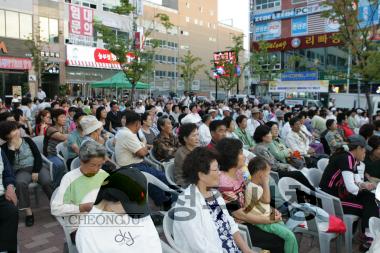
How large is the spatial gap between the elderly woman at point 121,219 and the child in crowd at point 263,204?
1507mm

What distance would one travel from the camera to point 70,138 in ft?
16.5

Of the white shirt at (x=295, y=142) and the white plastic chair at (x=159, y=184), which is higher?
the white shirt at (x=295, y=142)

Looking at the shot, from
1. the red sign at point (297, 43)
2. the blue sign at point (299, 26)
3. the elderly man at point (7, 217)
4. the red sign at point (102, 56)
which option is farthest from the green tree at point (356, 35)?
the red sign at point (102, 56)

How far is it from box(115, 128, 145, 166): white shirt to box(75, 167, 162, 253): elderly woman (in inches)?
105

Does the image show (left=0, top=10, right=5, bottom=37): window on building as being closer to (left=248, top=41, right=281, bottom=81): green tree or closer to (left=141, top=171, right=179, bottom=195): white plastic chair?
(left=248, top=41, right=281, bottom=81): green tree

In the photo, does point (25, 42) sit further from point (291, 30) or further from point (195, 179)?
point (195, 179)

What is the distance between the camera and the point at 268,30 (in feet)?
109

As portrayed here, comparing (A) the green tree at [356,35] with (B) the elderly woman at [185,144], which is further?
(A) the green tree at [356,35]

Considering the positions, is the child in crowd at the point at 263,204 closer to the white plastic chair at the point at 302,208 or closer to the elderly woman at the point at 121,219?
the white plastic chair at the point at 302,208

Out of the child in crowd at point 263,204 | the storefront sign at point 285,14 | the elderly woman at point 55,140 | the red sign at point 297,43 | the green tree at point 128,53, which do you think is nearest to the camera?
the child in crowd at point 263,204

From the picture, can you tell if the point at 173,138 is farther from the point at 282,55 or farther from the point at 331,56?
the point at 331,56

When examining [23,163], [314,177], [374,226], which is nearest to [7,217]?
[23,163]

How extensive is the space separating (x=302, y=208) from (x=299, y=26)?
3063cm

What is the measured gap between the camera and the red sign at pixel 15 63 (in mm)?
24156
